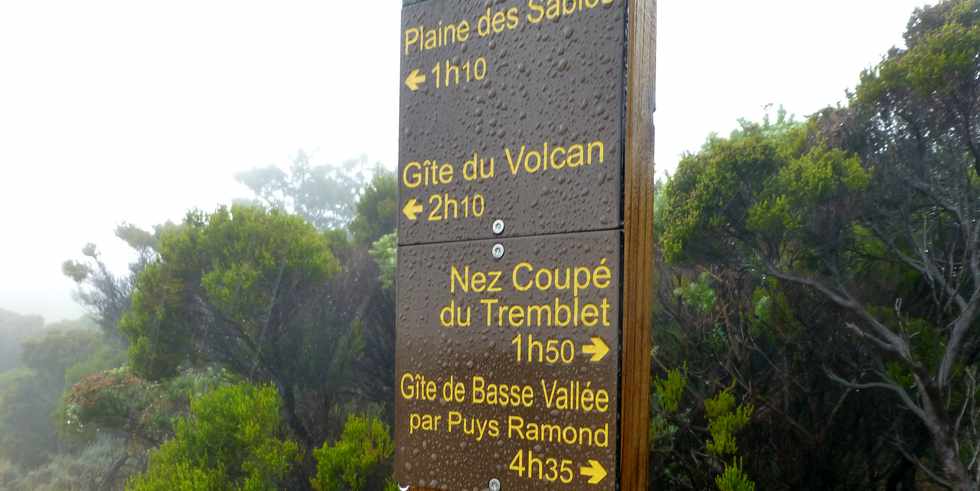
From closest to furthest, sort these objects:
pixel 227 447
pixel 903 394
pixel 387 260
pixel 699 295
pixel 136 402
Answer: pixel 903 394 → pixel 227 447 → pixel 699 295 → pixel 387 260 → pixel 136 402

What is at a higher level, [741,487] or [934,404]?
[934,404]

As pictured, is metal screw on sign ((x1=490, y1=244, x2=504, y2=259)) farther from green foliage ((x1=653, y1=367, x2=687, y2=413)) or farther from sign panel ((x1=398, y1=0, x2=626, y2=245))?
green foliage ((x1=653, y1=367, x2=687, y2=413))

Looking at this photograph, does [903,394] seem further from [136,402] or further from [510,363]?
[136,402]

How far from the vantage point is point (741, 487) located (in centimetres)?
552

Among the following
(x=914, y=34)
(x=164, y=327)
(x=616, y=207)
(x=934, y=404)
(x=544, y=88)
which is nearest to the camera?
(x=616, y=207)

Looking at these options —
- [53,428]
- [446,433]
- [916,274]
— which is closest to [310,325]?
[916,274]

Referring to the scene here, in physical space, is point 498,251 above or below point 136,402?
above

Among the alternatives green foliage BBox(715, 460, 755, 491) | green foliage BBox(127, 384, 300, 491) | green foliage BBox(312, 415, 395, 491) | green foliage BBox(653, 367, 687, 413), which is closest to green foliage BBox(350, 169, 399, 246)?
green foliage BBox(127, 384, 300, 491)

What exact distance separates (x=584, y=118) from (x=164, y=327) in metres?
9.43

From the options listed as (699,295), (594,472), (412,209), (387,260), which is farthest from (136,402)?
(594,472)

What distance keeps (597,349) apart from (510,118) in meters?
0.64

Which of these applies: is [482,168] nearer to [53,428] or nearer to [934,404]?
[934,404]

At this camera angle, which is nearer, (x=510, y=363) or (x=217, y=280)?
(x=510, y=363)

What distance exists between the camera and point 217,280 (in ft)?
32.6
